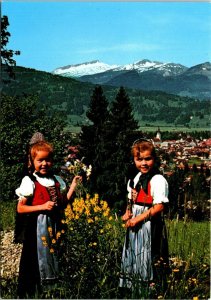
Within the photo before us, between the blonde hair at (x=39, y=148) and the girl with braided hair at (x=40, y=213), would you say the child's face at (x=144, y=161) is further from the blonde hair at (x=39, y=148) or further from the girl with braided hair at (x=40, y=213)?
the blonde hair at (x=39, y=148)

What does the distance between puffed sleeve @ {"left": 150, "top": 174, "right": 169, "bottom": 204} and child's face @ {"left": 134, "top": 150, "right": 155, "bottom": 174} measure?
0.11 metres

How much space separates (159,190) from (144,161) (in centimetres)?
26

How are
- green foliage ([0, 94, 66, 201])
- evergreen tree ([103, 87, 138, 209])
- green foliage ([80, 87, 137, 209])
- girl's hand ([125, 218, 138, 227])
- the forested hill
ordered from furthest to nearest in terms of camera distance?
the forested hill < green foliage ([80, 87, 137, 209]) < evergreen tree ([103, 87, 138, 209]) < green foliage ([0, 94, 66, 201]) < girl's hand ([125, 218, 138, 227])

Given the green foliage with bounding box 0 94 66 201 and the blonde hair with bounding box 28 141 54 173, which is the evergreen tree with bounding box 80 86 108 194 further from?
the blonde hair with bounding box 28 141 54 173

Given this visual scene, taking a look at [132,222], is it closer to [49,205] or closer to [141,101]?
[49,205]

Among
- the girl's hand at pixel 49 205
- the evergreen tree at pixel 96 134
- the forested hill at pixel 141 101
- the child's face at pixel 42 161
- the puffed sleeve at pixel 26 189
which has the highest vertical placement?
the forested hill at pixel 141 101

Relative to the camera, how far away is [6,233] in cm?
875

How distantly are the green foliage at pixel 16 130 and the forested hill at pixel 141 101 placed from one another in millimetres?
12734

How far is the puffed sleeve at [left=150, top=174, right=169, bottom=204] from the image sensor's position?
158 inches

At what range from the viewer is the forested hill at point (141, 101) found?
31.4 meters

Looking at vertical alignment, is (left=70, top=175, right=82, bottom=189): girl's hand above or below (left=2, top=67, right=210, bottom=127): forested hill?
below

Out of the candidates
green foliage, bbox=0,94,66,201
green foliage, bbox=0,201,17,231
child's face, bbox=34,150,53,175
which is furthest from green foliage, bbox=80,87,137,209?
child's face, bbox=34,150,53,175

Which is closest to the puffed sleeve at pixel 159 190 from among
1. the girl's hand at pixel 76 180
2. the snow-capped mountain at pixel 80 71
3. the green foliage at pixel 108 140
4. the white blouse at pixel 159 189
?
the white blouse at pixel 159 189

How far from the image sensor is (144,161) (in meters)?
4.14
